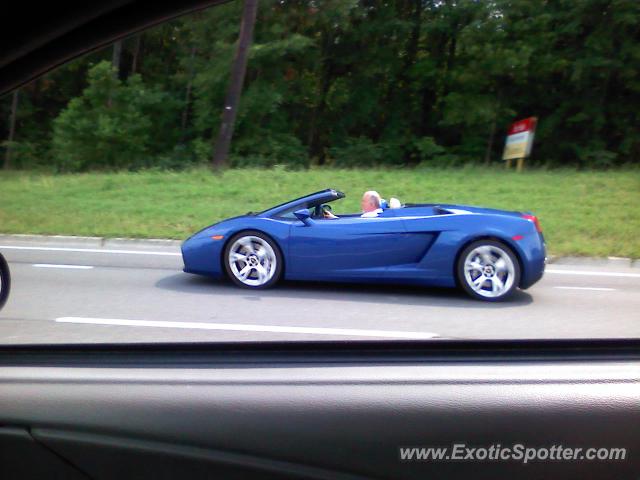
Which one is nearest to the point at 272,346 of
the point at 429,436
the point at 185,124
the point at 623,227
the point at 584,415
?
the point at 429,436

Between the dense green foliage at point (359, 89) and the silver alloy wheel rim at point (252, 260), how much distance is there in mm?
943

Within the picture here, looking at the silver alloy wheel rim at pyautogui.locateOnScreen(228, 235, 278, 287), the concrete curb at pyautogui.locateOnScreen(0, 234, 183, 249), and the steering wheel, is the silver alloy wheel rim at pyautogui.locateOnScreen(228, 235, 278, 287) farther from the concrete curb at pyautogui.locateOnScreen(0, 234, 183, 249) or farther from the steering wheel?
the concrete curb at pyautogui.locateOnScreen(0, 234, 183, 249)

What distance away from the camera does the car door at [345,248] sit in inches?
226

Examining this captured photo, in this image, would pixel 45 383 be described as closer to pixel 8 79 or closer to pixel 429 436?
pixel 8 79

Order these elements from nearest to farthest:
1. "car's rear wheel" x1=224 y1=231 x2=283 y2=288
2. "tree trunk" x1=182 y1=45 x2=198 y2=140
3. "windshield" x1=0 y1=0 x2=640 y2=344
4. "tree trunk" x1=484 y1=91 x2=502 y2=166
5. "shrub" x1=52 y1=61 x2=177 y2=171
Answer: "tree trunk" x1=182 y1=45 x2=198 y2=140
"windshield" x1=0 y1=0 x2=640 y2=344
"shrub" x1=52 y1=61 x2=177 y2=171
"car's rear wheel" x1=224 y1=231 x2=283 y2=288
"tree trunk" x1=484 y1=91 x2=502 y2=166

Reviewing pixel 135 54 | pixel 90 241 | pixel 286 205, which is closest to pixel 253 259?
pixel 286 205

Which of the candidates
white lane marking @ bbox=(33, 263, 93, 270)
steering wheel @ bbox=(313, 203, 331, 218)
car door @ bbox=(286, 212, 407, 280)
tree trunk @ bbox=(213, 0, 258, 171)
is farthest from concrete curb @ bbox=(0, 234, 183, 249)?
steering wheel @ bbox=(313, 203, 331, 218)

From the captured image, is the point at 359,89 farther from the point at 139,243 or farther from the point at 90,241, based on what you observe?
the point at 90,241

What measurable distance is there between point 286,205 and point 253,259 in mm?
580

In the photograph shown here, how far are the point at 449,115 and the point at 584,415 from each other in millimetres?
11083

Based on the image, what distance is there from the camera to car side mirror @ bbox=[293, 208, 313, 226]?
5.73 meters

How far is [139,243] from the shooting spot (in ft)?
26.9

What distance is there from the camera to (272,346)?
272 cm

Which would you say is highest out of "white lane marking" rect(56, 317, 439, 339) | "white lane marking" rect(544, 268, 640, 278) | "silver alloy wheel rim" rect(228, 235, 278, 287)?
"white lane marking" rect(544, 268, 640, 278)
